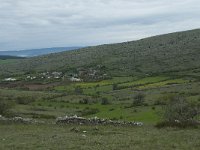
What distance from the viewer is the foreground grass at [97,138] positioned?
21969 mm

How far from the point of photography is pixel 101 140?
78.2ft

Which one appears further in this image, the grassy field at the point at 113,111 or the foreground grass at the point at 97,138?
the grassy field at the point at 113,111

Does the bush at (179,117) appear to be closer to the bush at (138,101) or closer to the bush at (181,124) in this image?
the bush at (181,124)

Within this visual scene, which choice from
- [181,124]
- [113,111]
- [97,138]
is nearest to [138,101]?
[113,111]

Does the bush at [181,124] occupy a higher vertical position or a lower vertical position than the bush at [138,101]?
higher

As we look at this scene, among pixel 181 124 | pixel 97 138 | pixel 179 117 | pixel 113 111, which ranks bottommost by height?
pixel 113 111

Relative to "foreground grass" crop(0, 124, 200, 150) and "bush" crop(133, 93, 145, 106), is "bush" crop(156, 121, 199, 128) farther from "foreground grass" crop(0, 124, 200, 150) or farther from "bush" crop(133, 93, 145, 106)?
"bush" crop(133, 93, 145, 106)

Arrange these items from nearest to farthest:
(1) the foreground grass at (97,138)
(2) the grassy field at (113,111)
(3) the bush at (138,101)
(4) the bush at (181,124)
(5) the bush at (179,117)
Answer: (1) the foreground grass at (97,138)
(2) the grassy field at (113,111)
(4) the bush at (181,124)
(5) the bush at (179,117)
(3) the bush at (138,101)

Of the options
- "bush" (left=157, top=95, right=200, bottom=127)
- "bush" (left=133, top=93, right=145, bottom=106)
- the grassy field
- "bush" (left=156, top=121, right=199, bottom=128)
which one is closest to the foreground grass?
the grassy field

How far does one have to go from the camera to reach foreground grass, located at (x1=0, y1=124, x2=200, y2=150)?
72.1ft

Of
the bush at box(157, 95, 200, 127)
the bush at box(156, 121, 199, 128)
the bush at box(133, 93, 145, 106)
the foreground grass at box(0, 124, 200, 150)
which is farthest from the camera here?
the bush at box(133, 93, 145, 106)

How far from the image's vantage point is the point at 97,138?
81.5 ft

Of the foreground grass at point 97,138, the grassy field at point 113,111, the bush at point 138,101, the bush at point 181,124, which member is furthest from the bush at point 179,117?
the bush at point 138,101

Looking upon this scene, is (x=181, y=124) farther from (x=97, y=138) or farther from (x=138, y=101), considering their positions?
(x=138, y=101)
